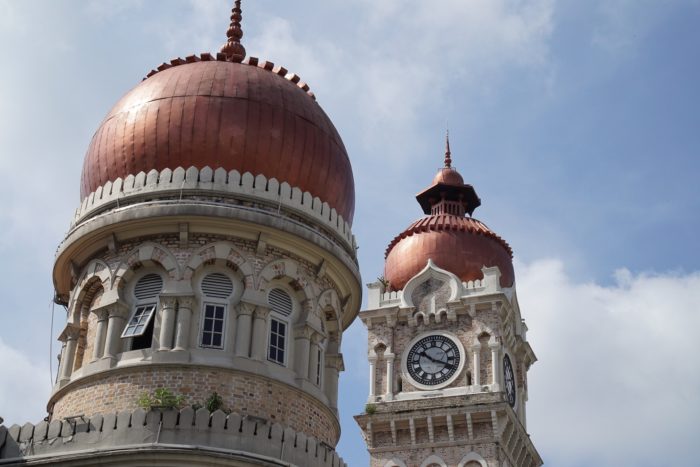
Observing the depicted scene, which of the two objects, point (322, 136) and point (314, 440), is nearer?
point (314, 440)

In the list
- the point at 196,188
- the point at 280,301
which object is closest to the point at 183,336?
the point at 280,301

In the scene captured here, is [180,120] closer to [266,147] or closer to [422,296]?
[266,147]

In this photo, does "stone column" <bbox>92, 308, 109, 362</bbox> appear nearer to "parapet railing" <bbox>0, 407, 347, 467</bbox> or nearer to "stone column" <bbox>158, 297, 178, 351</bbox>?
"stone column" <bbox>158, 297, 178, 351</bbox>

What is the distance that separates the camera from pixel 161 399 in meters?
19.8

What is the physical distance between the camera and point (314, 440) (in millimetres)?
20438

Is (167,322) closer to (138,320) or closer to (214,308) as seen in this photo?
(138,320)

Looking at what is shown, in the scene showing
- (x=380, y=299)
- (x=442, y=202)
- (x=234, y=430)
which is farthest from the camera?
(x=442, y=202)

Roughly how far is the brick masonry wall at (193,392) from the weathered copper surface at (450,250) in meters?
30.9

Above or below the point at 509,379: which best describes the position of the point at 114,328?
below

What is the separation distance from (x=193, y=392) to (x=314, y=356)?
9.91ft

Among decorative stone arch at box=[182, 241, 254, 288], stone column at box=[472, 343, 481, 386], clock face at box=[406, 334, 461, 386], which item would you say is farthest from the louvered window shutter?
clock face at box=[406, 334, 461, 386]

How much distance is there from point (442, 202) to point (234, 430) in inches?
1446

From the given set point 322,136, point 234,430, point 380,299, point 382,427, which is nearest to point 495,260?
point 380,299

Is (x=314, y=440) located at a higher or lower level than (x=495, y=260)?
lower
